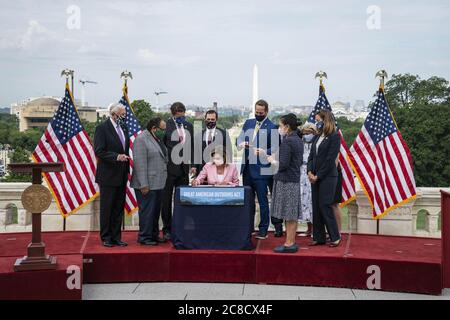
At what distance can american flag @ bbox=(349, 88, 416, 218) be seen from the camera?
8.97m

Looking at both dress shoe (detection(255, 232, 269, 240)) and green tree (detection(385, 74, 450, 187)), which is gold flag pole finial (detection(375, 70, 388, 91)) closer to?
dress shoe (detection(255, 232, 269, 240))

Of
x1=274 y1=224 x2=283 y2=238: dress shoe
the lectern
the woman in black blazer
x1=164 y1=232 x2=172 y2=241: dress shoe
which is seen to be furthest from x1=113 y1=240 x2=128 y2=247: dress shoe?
the woman in black blazer

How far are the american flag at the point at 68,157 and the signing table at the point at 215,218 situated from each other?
2923mm

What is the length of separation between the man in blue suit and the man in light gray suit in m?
1.17

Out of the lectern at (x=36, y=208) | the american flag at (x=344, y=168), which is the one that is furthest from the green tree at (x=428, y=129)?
the lectern at (x=36, y=208)

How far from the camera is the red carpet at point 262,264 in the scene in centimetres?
666

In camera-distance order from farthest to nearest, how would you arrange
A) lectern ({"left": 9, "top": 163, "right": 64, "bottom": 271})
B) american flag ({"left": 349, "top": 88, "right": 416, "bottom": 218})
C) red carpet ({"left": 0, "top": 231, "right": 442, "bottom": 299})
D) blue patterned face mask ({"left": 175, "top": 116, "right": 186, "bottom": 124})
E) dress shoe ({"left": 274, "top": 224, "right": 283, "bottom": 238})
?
american flag ({"left": 349, "top": 88, "right": 416, "bottom": 218}), dress shoe ({"left": 274, "top": 224, "right": 283, "bottom": 238}), blue patterned face mask ({"left": 175, "top": 116, "right": 186, "bottom": 124}), red carpet ({"left": 0, "top": 231, "right": 442, "bottom": 299}), lectern ({"left": 9, "top": 163, "right": 64, "bottom": 271})

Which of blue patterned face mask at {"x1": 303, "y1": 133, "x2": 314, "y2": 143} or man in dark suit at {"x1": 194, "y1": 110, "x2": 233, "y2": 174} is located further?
blue patterned face mask at {"x1": 303, "y1": 133, "x2": 314, "y2": 143}

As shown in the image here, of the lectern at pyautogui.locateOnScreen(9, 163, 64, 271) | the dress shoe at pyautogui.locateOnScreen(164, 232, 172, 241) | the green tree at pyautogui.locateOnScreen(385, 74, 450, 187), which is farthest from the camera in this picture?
the green tree at pyautogui.locateOnScreen(385, 74, 450, 187)

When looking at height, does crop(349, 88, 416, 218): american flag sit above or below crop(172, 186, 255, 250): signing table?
above

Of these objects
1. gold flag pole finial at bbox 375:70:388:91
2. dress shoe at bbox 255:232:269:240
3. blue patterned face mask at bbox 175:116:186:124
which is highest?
gold flag pole finial at bbox 375:70:388:91

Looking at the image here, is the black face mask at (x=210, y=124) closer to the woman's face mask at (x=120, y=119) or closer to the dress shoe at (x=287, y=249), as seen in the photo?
the woman's face mask at (x=120, y=119)

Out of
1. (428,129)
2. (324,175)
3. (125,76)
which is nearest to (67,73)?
(125,76)

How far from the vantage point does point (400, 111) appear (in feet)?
167
